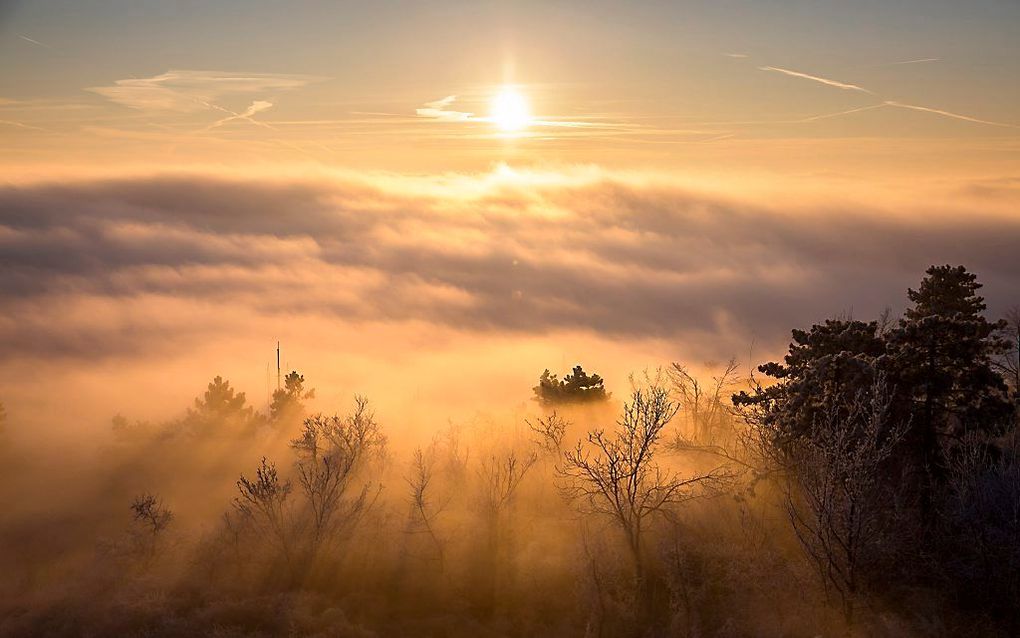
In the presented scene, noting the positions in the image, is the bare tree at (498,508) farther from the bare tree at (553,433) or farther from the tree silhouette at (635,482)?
the tree silhouette at (635,482)

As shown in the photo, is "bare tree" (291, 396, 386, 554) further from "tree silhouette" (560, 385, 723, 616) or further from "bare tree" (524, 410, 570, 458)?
"tree silhouette" (560, 385, 723, 616)

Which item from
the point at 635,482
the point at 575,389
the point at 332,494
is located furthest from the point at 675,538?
the point at 575,389

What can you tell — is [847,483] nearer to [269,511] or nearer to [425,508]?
[425,508]

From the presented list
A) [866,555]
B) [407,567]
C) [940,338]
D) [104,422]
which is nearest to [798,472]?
[866,555]

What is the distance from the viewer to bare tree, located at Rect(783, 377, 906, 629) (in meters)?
38.2

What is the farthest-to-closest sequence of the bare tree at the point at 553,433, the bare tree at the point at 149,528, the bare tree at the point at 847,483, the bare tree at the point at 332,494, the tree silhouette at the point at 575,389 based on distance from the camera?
the tree silhouette at the point at 575,389
the bare tree at the point at 553,433
the bare tree at the point at 149,528
the bare tree at the point at 332,494
the bare tree at the point at 847,483

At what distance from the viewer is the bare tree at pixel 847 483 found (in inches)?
1505

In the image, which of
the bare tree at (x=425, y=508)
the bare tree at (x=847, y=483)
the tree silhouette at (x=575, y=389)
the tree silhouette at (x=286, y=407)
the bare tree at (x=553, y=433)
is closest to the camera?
the bare tree at (x=847, y=483)

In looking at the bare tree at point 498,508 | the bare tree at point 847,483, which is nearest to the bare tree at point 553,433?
the bare tree at point 498,508

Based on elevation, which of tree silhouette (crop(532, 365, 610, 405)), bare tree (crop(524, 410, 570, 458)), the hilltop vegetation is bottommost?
the hilltop vegetation

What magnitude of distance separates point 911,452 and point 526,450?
3966cm

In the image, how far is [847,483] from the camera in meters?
38.9

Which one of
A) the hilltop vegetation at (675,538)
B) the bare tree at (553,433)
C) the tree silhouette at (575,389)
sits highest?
the tree silhouette at (575,389)

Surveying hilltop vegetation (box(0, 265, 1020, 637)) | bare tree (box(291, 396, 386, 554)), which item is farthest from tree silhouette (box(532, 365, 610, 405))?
bare tree (box(291, 396, 386, 554))
